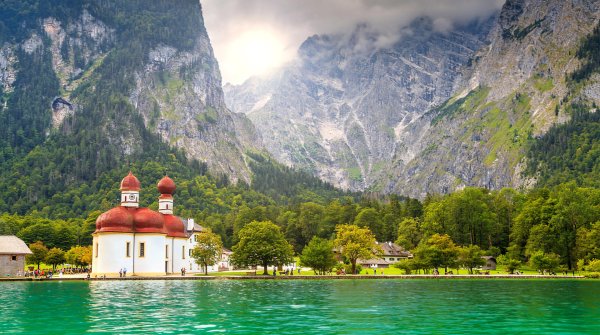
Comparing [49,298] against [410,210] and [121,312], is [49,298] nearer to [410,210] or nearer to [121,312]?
[121,312]

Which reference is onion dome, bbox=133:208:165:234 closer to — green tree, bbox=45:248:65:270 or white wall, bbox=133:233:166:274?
white wall, bbox=133:233:166:274

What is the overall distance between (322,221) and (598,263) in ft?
278

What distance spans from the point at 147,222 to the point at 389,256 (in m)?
58.9

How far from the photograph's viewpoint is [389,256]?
5630 inches

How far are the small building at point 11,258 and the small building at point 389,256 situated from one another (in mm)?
69017

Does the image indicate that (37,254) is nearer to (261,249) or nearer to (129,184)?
(129,184)

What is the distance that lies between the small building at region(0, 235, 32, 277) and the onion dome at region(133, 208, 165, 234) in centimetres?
1727

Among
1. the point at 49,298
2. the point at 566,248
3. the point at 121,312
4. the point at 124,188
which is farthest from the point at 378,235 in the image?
the point at 121,312

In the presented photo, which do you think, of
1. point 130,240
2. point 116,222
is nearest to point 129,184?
point 116,222

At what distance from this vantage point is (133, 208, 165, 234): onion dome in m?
107

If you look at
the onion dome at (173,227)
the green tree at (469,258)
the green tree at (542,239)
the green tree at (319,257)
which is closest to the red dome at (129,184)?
the onion dome at (173,227)

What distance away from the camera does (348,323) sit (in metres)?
33.8

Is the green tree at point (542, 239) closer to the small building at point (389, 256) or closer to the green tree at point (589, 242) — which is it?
the green tree at point (589, 242)

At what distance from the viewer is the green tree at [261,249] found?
10225 cm
